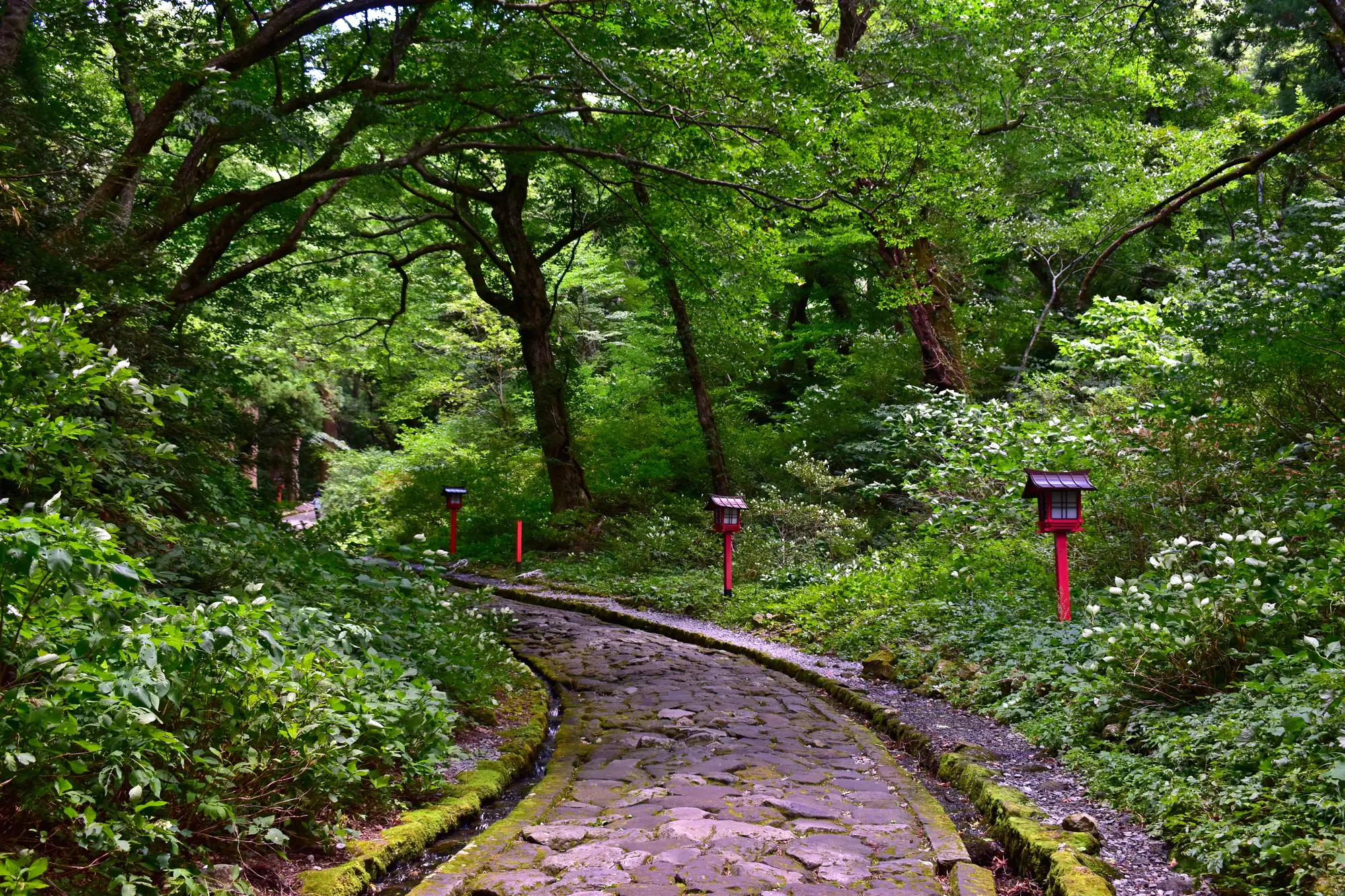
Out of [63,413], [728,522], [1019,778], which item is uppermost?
[63,413]

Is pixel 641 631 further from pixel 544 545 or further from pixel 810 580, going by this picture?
pixel 544 545

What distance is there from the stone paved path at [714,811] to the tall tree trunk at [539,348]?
33.0 ft

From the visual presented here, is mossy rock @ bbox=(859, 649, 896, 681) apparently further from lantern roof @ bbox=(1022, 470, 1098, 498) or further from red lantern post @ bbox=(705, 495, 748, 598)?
red lantern post @ bbox=(705, 495, 748, 598)

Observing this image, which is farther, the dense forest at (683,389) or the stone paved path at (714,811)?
the stone paved path at (714,811)

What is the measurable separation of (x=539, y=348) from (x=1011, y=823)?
14.3 m

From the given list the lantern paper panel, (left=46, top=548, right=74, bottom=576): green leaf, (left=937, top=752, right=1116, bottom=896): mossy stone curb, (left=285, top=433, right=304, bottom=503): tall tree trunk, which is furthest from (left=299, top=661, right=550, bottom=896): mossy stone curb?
(left=285, top=433, right=304, bottom=503): tall tree trunk

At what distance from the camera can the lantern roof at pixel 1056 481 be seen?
7.05 meters

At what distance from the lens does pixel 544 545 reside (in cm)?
1777

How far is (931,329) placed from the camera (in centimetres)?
1480

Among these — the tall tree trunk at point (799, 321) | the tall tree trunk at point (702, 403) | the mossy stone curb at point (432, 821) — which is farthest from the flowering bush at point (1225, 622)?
the tall tree trunk at point (799, 321)

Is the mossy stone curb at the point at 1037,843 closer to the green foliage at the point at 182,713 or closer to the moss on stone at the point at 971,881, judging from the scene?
the moss on stone at the point at 971,881

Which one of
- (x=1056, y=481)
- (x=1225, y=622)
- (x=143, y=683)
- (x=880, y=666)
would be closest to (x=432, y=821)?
(x=143, y=683)

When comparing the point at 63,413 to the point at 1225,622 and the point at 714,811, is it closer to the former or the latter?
the point at 714,811

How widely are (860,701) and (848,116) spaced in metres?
6.42
